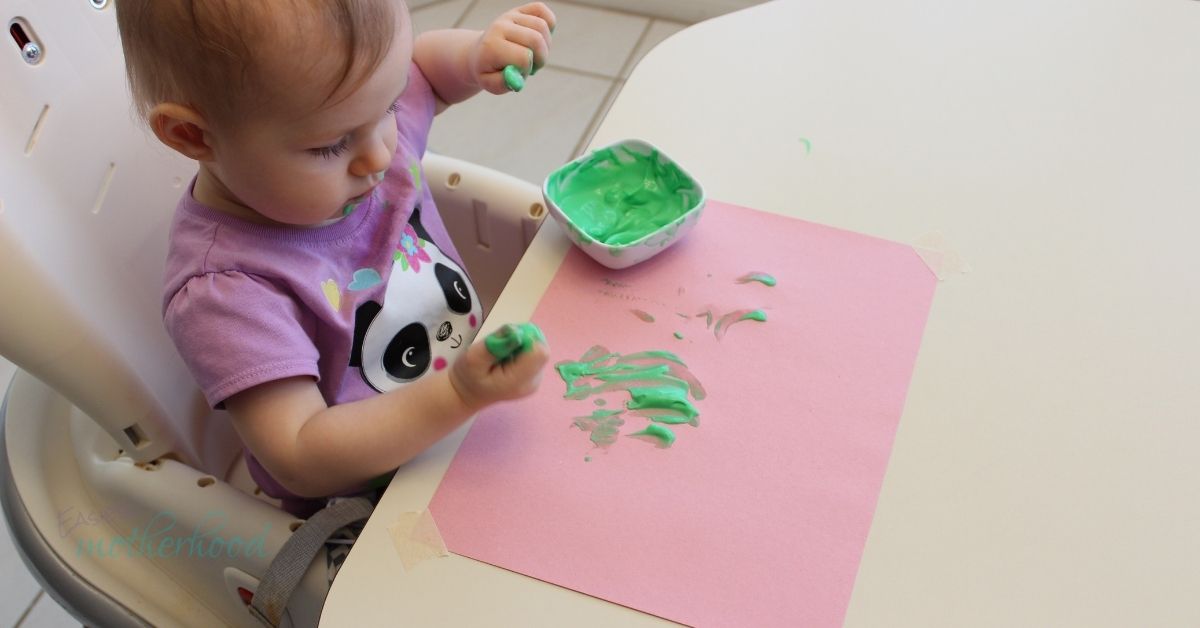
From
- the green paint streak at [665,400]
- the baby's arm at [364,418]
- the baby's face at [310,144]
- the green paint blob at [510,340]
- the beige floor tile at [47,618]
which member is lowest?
the beige floor tile at [47,618]

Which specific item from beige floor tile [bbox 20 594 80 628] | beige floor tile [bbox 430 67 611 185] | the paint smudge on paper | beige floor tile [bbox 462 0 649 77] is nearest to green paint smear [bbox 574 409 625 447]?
the paint smudge on paper

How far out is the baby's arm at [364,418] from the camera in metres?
0.49

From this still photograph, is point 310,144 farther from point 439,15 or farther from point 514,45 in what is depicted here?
point 439,15

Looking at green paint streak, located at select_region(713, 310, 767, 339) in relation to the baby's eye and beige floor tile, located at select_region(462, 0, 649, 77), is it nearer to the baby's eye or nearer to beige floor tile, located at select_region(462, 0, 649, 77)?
the baby's eye

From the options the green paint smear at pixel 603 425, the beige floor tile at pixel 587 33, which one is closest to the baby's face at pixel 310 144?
the green paint smear at pixel 603 425

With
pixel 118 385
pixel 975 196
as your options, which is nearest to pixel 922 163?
pixel 975 196

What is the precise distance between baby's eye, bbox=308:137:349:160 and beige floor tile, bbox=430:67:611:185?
98cm

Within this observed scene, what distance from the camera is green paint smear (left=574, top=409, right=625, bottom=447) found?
1.71 ft

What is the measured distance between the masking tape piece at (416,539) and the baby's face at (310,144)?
8.3 inches

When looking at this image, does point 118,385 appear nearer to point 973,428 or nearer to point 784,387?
point 784,387

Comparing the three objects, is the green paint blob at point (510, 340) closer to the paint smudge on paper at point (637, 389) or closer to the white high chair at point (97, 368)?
the paint smudge on paper at point (637, 389)

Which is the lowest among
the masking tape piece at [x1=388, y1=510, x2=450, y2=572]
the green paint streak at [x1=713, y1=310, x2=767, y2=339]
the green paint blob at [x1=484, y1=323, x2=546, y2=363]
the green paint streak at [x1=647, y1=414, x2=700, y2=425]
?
the masking tape piece at [x1=388, y1=510, x2=450, y2=572]

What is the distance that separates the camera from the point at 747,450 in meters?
0.51

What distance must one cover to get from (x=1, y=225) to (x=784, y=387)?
1.59 feet
